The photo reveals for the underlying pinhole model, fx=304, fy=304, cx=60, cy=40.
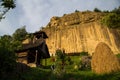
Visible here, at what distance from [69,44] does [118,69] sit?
45.5 metres

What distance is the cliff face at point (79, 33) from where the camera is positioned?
69.3 m

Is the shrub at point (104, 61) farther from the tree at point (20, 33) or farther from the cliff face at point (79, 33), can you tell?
the tree at point (20, 33)

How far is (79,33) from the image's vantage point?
7288 cm

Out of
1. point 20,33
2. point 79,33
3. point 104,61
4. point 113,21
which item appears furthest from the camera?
point 20,33

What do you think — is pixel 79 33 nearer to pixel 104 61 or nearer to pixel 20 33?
pixel 20 33

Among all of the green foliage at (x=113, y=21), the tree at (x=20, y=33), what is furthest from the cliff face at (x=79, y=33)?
the green foliage at (x=113, y=21)

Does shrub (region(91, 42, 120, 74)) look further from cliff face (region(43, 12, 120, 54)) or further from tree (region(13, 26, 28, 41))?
tree (region(13, 26, 28, 41))

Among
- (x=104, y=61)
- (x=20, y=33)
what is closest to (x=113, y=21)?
(x=104, y=61)

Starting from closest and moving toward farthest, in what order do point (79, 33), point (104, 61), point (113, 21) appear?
point (104, 61) → point (113, 21) → point (79, 33)

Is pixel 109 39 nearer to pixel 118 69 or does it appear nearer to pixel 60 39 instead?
pixel 60 39

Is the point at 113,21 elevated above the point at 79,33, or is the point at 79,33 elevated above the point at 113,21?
the point at 113,21

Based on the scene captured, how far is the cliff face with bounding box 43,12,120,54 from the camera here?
6931 centimetres

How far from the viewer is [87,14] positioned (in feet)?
257

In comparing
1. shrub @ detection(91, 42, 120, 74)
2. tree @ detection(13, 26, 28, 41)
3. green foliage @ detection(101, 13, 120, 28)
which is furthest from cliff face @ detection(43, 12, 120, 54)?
shrub @ detection(91, 42, 120, 74)
